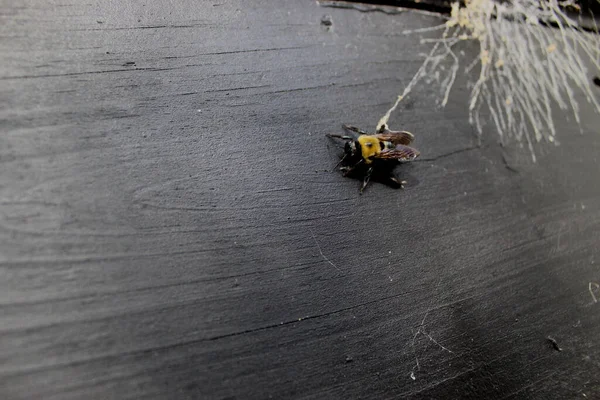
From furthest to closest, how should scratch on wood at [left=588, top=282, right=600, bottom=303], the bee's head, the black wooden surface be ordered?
scratch on wood at [left=588, top=282, right=600, bottom=303] → the bee's head → the black wooden surface

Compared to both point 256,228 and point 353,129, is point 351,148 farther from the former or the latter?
point 256,228

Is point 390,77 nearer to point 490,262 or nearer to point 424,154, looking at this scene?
point 424,154

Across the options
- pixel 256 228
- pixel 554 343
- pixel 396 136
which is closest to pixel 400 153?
pixel 396 136

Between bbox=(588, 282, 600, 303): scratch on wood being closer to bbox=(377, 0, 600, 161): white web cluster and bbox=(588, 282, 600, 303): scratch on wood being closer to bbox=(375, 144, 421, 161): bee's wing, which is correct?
bbox=(377, 0, 600, 161): white web cluster

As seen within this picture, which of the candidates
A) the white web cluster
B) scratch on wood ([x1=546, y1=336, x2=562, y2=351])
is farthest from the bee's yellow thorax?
scratch on wood ([x1=546, y1=336, x2=562, y2=351])

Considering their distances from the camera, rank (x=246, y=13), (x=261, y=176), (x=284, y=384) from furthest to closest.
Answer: (x=246, y=13) < (x=261, y=176) < (x=284, y=384)

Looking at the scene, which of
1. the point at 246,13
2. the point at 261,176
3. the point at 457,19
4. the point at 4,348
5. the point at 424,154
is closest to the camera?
the point at 4,348

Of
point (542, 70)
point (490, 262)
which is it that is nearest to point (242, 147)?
point (490, 262)

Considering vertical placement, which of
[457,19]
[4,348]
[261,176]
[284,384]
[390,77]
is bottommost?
[284,384]
